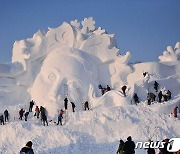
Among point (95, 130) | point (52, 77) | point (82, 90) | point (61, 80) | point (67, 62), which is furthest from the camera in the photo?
point (67, 62)

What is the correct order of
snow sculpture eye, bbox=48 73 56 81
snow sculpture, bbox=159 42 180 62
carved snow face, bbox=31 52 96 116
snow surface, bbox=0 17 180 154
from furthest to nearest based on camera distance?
snow sculpture, bbox=159 42 180 62 < snow sculpture eye, bbox=48 73 56 81 < carved snow face, bbox=31 52 96 116 < snow surface, bbox=0 17 180 154

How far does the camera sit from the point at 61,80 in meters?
27.8

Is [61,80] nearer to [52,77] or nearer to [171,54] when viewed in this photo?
[52,77]

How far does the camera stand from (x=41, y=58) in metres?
30.6

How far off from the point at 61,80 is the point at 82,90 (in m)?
1.67

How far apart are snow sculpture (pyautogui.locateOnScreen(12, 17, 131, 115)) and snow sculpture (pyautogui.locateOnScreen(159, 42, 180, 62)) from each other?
3.75m

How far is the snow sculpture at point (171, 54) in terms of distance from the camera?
31380mm

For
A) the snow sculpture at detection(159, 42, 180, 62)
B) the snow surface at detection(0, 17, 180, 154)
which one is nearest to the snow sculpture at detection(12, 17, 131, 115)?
the snow surface at detection(0, 17, 180, 154)

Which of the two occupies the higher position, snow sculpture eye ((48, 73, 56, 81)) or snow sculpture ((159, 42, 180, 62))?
snow sculpture ((159, 42, 180, 62))

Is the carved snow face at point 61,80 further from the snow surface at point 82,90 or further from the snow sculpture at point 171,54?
the snow sculpture at point 171,54

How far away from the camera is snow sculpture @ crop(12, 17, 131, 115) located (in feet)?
91.2

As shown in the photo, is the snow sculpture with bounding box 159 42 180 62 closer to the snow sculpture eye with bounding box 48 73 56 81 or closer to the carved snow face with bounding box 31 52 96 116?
the carved snow face with bounding box 31 52 96 116

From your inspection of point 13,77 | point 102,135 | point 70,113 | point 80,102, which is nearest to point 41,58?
point 13,77

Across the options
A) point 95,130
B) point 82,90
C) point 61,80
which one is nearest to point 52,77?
point 61,80
